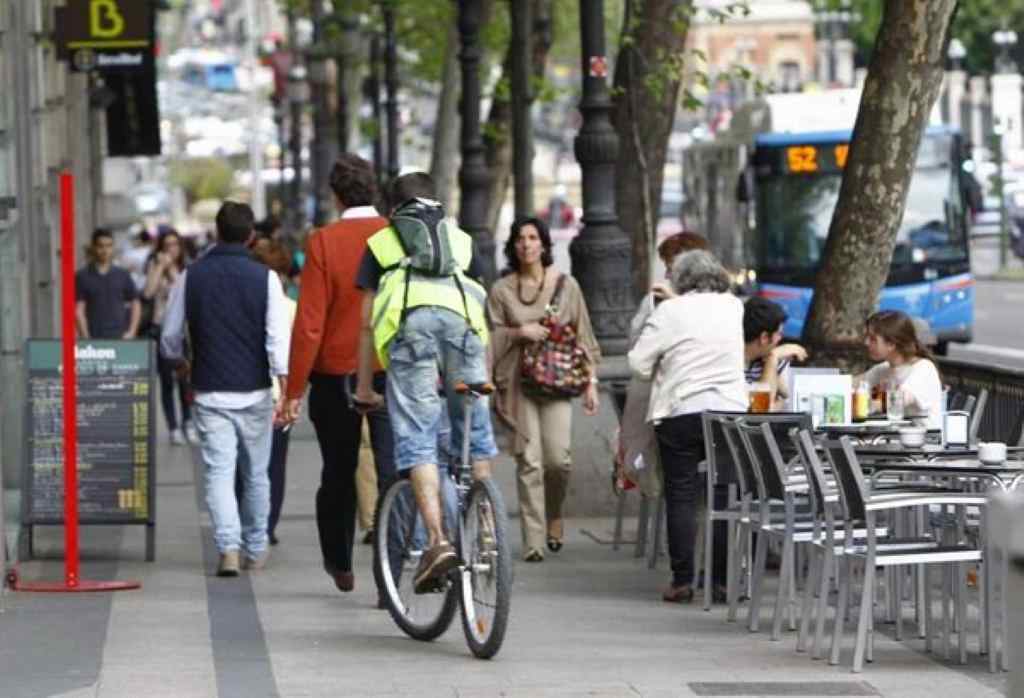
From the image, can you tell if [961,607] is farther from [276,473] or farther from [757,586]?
[276,473]

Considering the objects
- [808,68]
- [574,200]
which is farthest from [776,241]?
[808,68]

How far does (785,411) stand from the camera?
13.3 meters

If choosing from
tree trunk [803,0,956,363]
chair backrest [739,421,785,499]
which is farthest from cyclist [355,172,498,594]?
tree trunk [803,0,956,363]

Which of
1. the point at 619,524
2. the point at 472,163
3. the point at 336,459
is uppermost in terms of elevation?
the point at 472,163

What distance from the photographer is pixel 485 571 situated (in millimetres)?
10844

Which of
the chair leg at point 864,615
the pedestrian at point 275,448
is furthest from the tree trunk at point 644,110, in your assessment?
the chair leg at point 864,615

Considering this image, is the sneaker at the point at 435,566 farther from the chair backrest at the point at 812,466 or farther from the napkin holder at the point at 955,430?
the napkin holder at the point at 955,430

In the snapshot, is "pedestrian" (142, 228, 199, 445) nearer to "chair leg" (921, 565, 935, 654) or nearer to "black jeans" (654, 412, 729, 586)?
"black jeans" (654, 412, 729, 586)

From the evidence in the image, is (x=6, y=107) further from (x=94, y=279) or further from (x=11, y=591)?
(x=94, y=279)

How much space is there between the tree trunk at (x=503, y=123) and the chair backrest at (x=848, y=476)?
856 inches

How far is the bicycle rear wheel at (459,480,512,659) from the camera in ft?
34.9

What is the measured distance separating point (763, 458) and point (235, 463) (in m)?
3.19

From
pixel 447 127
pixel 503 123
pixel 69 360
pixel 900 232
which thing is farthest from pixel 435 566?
pixel 447 127

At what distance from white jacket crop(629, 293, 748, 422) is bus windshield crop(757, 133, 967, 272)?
2352cm
